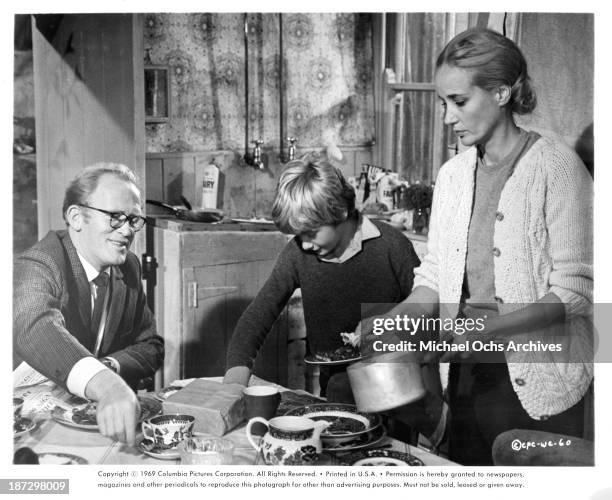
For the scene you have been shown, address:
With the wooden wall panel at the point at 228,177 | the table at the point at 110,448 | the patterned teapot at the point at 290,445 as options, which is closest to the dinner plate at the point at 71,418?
the table at the point at 110,448

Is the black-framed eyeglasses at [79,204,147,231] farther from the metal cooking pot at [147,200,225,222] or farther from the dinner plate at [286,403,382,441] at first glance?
the dinner plate at [286,403,382,441]

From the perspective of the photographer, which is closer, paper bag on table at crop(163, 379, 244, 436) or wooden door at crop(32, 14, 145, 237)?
paper bag on table at crop(163, 379, 244, 436)

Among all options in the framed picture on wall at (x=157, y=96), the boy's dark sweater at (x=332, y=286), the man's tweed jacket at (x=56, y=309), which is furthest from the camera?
the framed picture on wall at (x=157, y=96)

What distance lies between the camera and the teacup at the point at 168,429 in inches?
33.1

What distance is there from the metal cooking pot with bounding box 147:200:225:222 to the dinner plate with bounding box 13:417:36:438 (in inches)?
17.6

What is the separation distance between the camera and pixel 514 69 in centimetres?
100

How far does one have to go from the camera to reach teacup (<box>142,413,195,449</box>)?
2.76 ft

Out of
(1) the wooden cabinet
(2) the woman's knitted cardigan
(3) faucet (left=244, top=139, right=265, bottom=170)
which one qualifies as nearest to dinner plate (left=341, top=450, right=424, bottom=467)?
(2) the woman's knitted cardigan

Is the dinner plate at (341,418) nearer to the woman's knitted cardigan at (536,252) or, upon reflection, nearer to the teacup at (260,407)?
the teacup at (260,407)

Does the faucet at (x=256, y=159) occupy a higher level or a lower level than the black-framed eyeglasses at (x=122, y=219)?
higher

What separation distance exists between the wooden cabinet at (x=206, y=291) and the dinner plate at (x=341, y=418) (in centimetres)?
27

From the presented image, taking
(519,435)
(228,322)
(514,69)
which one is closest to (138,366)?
(228,322)

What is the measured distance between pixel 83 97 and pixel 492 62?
671 millimetres

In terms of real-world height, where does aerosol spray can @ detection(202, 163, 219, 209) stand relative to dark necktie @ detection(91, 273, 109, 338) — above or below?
above
